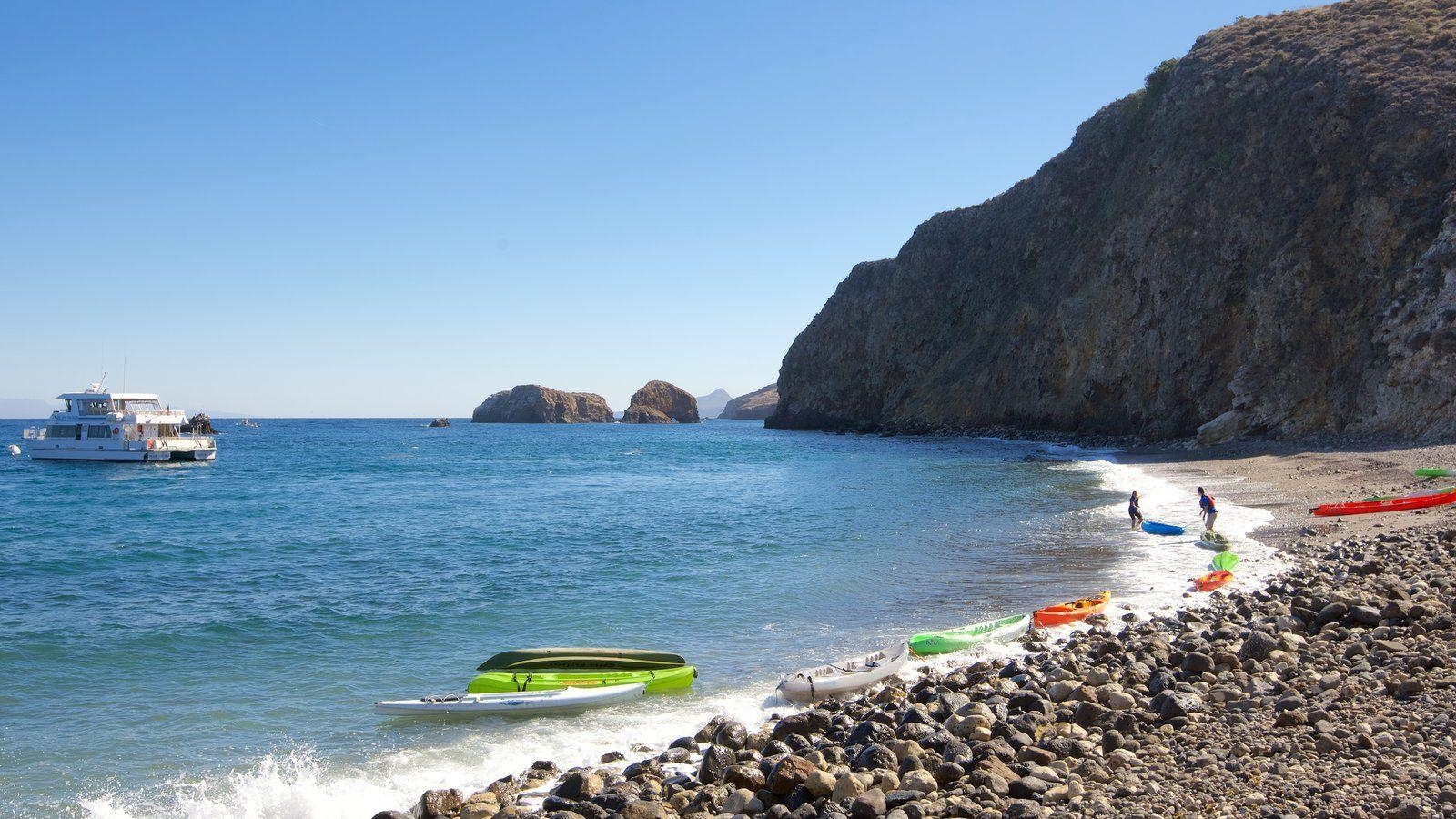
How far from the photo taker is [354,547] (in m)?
25.4

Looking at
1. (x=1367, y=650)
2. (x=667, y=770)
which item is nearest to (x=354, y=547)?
(x=667, y=770)

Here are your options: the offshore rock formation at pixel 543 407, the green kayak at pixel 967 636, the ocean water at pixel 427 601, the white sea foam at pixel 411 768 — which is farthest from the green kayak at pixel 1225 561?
the offshore rock formation at pixel 543 407

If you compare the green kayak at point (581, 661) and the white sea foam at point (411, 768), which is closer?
the white sea foam at point (411, 768)

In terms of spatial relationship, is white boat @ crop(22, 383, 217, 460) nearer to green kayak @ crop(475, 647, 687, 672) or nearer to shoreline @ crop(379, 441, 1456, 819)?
green kayak @ crop(475, 647, 687, 672)

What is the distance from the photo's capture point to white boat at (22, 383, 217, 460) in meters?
57.6

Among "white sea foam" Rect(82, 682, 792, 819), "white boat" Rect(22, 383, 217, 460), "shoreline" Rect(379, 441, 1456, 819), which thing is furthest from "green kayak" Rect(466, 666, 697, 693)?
"white boat" Rect(22, 383, 217, 460)

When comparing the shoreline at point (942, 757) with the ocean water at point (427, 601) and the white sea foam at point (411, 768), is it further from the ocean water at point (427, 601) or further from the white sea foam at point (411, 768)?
the ocean water at point (427, 601)

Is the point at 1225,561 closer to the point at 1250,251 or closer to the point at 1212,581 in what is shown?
the point at 1212,581

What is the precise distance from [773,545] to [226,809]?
1718 cm

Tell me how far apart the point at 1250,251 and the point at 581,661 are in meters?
48.3

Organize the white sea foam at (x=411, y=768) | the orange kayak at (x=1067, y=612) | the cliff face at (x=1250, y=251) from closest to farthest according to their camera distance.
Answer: the white sea foam at (x=411, y=768) < the orange kayak at (x=1067, y=612) < the cliff face at (x=1250, y=251)

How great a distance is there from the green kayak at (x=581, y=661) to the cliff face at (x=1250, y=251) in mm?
34867

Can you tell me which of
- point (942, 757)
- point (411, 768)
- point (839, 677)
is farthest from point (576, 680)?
point (942, 757)

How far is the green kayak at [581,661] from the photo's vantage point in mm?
12531
